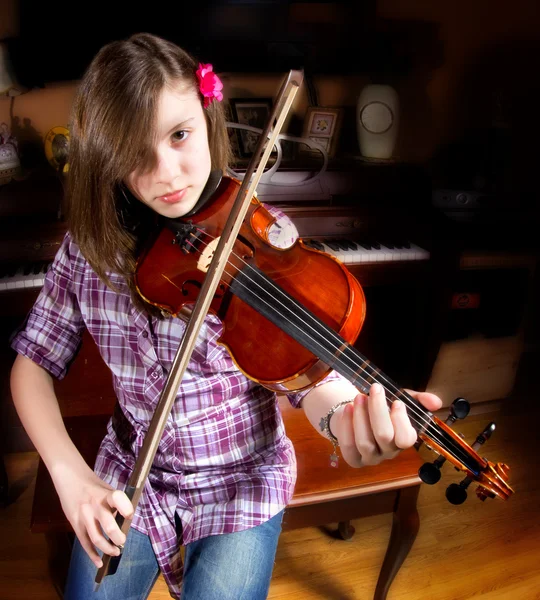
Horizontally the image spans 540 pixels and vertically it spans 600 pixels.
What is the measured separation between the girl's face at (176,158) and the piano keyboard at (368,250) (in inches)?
34.8

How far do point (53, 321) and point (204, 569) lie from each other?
0.45 m

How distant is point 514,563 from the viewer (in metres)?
1.46

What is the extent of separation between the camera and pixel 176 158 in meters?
0.68

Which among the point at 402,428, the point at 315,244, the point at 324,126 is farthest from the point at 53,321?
the point at 324,126

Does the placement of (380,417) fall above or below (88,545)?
above

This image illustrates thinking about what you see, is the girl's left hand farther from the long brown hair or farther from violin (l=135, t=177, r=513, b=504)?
the long brown hair

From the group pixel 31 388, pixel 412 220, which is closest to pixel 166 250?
pixel 31 388

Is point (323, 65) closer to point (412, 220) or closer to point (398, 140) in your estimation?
point (398, 140)

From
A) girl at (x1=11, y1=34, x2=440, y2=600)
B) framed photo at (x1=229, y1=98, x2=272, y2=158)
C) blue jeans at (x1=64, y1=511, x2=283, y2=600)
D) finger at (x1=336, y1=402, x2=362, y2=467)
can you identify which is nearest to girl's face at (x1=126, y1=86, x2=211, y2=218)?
girl at (x1=11, y1=34, x2=440, y2=600)

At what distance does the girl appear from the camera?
68 centimetres

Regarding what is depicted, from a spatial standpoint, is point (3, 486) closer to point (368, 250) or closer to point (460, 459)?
point (368, 250)

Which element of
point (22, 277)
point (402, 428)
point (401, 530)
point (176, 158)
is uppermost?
point (176, 158)

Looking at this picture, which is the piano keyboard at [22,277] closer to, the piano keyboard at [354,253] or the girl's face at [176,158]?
the piano keyboard at [354,253]

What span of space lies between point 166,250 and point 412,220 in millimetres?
1145
